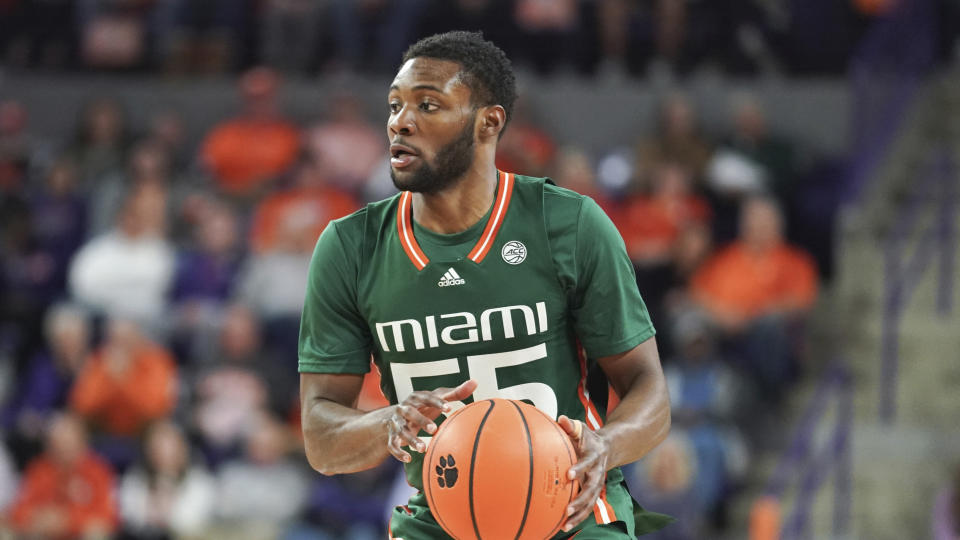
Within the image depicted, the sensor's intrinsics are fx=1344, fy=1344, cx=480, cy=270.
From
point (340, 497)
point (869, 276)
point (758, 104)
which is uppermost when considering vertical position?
point (758, 104)

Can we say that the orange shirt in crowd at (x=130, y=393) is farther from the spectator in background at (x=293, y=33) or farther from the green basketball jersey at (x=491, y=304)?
the green basketball jersey at (x=491, y=304)

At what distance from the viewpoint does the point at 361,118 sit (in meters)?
13.2

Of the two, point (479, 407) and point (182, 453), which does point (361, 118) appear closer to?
point (182, 453)

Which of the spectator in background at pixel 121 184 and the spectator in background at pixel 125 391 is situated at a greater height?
the spectator in background at pixel 121 184

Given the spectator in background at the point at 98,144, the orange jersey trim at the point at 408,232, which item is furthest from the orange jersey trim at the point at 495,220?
the spectator in background at the point at 98,144

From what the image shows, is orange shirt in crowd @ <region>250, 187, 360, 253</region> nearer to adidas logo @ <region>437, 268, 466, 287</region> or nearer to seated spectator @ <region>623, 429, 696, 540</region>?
seated spectator @ <region>623, 429, 696, 540</region>

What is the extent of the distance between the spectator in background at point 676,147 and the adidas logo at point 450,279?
7.87 m

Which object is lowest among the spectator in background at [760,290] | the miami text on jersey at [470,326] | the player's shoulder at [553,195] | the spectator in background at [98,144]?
the spectator in background at [760,290]

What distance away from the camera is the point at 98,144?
42.9 feet

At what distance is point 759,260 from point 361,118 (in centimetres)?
438

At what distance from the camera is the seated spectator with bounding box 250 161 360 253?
11.8m

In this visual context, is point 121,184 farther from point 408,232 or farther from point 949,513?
point 408,232

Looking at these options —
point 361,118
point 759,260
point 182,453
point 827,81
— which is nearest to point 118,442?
point 182,453

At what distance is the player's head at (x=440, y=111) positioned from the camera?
4.04 m
